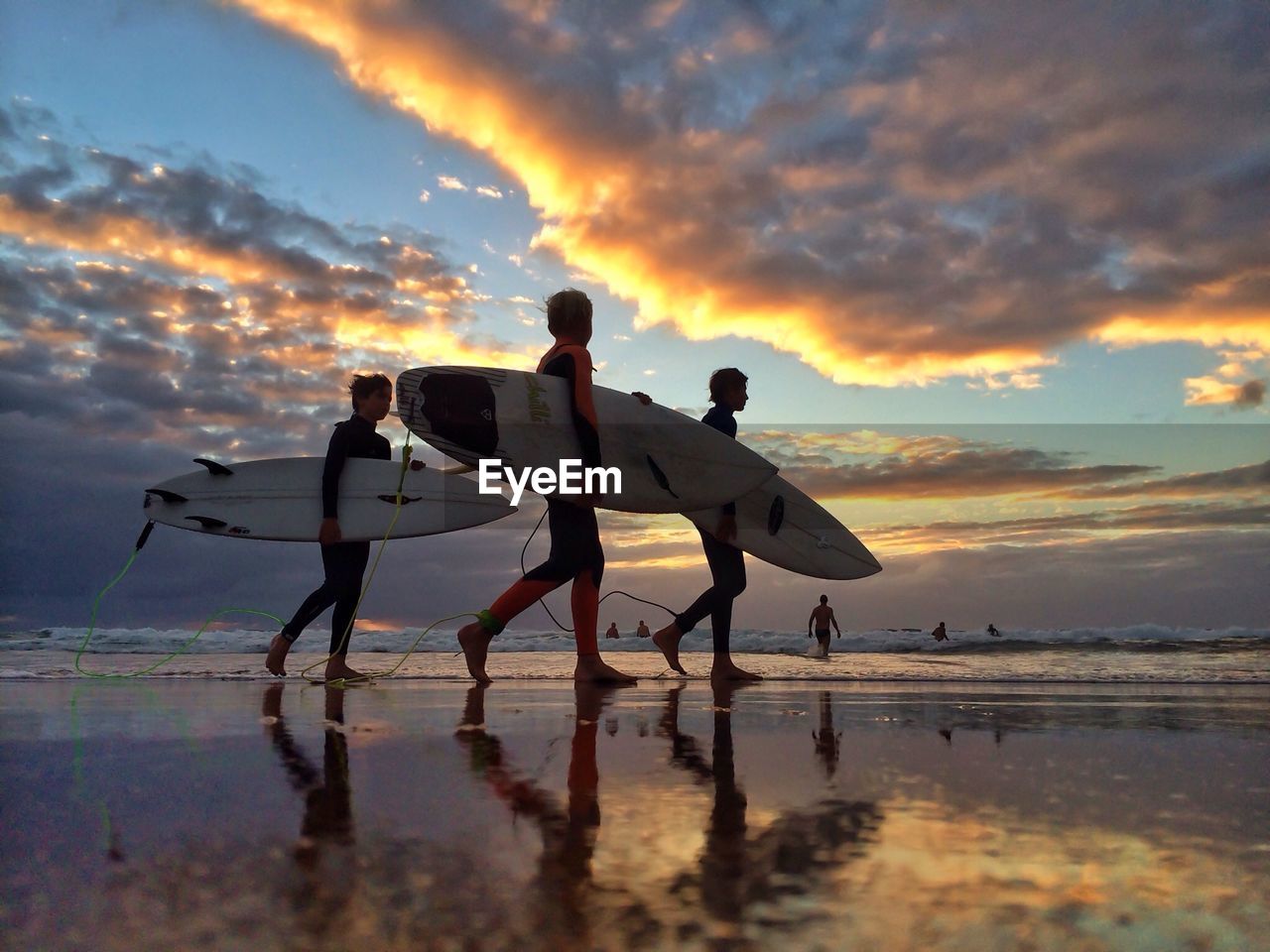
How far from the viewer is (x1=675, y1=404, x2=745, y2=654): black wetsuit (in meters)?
5.38

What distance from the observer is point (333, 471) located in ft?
18.1

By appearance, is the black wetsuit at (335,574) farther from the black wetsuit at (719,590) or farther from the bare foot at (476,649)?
the black wetsuit at (719,590)

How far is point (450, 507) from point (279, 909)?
18.9ft

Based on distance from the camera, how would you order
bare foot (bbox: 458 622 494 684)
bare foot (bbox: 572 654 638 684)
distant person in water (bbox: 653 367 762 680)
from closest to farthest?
bare foot (bbox: 572 654 638 684) → bare foot (bbox: 458 622 494 684) → distant person in water (bbox: 653 367 762 680)

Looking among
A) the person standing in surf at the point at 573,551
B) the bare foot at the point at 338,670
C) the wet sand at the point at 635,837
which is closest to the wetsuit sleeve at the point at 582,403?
the person standing in surf at the point at 573,551

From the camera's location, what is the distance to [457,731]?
2129 millimetres

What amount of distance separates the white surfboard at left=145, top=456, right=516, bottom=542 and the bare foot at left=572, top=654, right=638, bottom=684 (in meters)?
2.07

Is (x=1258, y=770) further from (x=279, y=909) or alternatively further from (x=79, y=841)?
(x=79, y=841)

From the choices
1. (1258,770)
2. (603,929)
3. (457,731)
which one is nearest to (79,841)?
(603,929)

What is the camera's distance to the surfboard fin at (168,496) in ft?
21.9

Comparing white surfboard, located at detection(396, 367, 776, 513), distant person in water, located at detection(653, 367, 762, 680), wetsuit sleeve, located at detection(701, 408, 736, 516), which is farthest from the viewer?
wetsuit sleeve, located at detection(701, 408, 736, 516)

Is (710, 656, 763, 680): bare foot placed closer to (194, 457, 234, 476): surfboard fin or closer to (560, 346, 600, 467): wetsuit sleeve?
(560, 346, 600, 467): wetsuit sleeve

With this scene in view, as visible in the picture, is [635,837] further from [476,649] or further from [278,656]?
[278,656]
